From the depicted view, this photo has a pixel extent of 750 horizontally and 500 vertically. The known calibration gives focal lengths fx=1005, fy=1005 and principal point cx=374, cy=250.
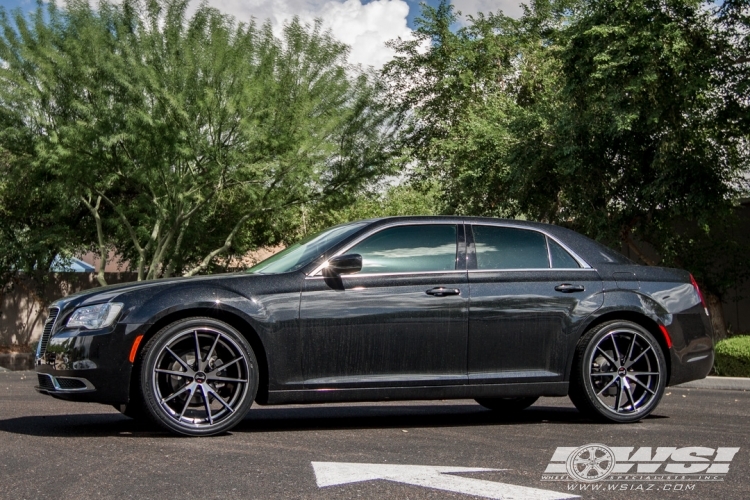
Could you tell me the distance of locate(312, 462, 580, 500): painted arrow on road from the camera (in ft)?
16.0

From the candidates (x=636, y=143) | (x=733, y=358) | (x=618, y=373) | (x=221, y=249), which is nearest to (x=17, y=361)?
(x=221, y=249)

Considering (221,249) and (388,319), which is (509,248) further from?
(221,249)

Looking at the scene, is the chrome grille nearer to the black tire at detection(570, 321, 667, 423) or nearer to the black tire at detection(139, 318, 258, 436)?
the black tire at detection(139, 318, 258, 436)

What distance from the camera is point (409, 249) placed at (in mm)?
7664

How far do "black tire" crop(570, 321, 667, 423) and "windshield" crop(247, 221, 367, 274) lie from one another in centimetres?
203

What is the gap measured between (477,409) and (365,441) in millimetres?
2768

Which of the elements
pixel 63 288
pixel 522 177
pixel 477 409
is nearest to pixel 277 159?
pixel 522 177

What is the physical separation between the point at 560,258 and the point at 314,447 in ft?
9.08

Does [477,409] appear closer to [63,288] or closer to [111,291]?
[111,291]

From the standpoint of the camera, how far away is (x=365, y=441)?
6.70 meters
